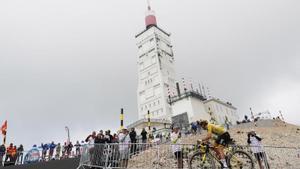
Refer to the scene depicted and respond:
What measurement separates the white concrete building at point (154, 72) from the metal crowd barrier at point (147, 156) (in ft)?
151

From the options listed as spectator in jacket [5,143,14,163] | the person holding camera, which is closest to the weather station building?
spectator in jacket [5,143,14,163]

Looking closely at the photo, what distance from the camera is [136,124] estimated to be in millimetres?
48500

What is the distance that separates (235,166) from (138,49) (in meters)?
71.8

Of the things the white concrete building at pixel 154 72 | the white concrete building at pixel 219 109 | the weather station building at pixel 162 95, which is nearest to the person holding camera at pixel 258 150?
the weather station building at pixel 162 95

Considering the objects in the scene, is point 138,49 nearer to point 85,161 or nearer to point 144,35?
point 144,35

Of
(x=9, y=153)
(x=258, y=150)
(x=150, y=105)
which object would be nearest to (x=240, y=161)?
(x=258, y=150)

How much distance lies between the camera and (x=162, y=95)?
62.9 metres

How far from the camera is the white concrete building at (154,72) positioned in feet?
207

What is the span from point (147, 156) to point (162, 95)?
2009 inches

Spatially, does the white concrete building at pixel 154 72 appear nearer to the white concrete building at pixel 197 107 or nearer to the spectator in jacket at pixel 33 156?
the white concrete building at pixel 197 107

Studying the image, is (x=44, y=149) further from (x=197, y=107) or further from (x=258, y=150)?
(x=197, y=107)

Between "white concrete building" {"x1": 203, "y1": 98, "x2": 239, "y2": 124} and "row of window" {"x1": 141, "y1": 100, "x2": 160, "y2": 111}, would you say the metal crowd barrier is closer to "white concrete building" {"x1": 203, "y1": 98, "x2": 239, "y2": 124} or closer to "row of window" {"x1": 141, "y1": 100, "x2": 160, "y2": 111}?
"white concrete building" {"x1": 203, "y1": 98, "x2": 239, "y2": 124}

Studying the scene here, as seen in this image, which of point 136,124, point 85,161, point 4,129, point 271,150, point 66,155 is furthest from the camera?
point 136,124

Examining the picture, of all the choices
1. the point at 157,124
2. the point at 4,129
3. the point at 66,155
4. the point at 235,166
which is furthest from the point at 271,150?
the point at 157,124
